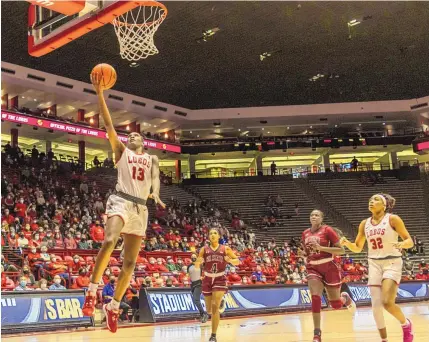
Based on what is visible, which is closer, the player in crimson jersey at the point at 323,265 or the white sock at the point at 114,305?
the white sock at the point at 114,305

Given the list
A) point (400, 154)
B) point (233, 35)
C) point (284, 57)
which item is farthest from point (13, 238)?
point (400, 154)

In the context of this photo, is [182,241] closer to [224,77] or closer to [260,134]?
[224,77]

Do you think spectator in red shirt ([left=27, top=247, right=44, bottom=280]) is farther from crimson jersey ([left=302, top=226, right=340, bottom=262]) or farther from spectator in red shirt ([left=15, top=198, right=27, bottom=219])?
crimson jersey ([left=302, top=226, right=340, bottom=262])

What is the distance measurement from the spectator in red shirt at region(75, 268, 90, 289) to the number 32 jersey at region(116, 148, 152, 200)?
32.8 ft

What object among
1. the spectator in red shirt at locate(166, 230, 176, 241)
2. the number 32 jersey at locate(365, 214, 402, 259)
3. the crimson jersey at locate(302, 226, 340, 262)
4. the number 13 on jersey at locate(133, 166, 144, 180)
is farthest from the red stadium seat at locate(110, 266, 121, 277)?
the number 13 on jersey at locate(133, 166, 144, 180)

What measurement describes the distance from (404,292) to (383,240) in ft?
54.7

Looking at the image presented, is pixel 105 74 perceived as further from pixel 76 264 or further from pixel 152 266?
pixel 152 266

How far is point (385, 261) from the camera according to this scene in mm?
7516

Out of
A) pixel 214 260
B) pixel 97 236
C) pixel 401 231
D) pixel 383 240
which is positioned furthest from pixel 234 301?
pixel 401 231

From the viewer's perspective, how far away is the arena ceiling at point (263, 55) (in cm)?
2427

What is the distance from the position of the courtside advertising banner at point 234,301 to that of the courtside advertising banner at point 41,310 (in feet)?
6.04

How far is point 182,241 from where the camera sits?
24719 mm

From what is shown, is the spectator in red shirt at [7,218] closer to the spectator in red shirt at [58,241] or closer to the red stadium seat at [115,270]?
the spectator in red shirt at [58,241]

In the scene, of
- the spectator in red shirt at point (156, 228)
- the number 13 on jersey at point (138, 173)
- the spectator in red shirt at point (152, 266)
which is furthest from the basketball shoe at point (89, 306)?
the spectator in red shirt at point (156, 228)
